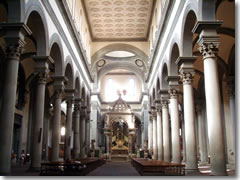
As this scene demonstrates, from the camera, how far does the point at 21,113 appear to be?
2242 centimetres

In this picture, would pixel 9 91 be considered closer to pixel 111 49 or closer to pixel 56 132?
pixel 56 132

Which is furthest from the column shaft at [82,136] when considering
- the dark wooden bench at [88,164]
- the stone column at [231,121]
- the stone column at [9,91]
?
the stone column at [9,91]

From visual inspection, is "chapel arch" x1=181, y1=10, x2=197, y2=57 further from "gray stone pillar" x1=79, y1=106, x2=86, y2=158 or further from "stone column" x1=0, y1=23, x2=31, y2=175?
"gray stone pillar" x1=79, y1=106, x2=86, y2=158

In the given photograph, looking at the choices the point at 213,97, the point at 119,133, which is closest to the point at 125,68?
the point at 119,133

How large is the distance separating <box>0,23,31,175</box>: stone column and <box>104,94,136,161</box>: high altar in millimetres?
26199

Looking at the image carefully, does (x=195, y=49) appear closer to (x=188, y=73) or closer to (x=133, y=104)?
(x=188, y=73)

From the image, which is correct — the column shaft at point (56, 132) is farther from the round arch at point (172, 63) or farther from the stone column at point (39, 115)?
the round arch at point (172, 63)

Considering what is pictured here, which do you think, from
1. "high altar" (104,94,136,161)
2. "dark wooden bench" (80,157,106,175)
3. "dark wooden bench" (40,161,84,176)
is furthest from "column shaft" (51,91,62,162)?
"high altar" (104,94,136,161)

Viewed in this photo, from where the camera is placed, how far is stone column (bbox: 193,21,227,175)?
9.98m

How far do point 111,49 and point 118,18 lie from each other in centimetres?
546

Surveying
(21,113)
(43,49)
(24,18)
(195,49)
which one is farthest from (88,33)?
(24,18)

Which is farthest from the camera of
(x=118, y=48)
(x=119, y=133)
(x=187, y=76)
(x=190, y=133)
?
(x=119, y=133)

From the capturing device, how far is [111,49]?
3178 centimetres

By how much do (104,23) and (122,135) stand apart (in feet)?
53.6
